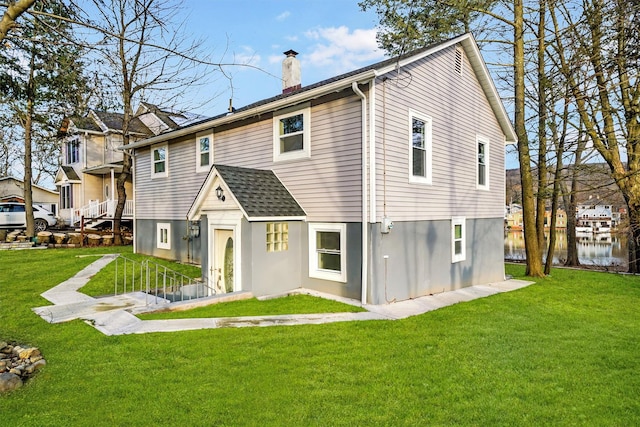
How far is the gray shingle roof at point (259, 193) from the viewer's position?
27.9ft

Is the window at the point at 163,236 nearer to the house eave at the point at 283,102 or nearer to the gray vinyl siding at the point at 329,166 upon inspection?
the house eave at the point at 283,102

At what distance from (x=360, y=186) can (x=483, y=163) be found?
20.9 feet

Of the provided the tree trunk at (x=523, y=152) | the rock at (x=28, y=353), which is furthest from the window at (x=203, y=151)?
the tree trunk at (x=523, y=152)

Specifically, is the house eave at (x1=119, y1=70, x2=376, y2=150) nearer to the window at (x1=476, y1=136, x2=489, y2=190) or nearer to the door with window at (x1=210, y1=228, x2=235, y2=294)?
the door with window at (x1=210, y1=228, x2=235, y2=294)

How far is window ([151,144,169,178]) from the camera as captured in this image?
1458cm

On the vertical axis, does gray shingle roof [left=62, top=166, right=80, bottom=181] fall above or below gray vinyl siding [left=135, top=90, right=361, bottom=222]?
above

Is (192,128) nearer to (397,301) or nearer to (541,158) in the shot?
(397,301)

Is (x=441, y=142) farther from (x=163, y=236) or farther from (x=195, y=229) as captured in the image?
(x=163, y=236)

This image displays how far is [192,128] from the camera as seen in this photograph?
12484mm

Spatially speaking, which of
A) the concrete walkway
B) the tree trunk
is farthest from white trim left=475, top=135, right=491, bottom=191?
the concrete walkway

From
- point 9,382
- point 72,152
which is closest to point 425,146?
point 9,382

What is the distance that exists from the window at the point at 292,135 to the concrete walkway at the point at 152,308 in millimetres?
3428

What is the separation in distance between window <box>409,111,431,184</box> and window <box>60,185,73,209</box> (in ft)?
78.7

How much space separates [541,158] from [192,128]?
12.1 metres
